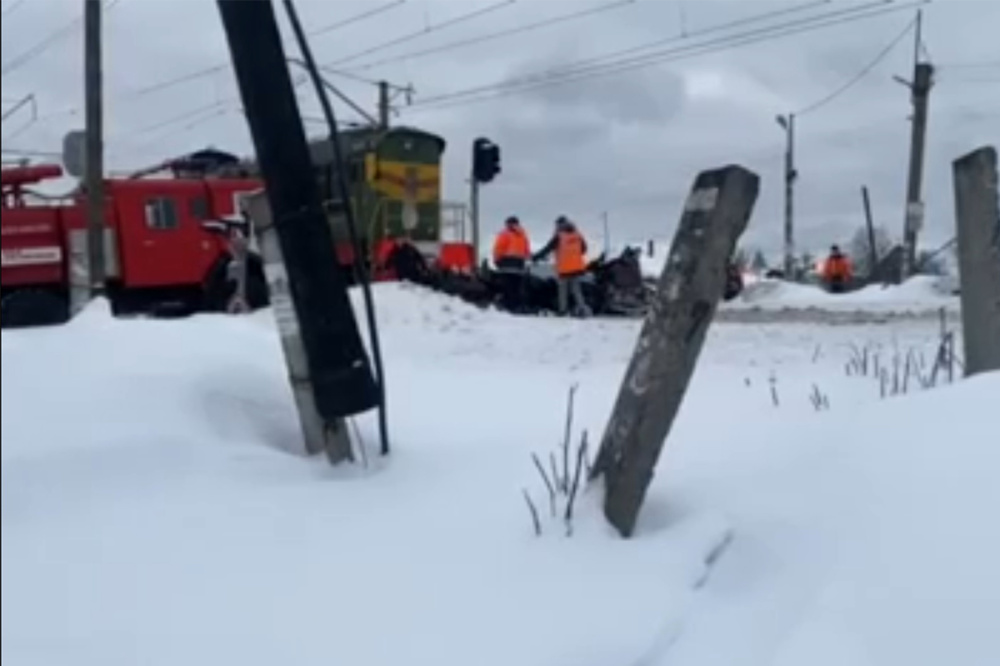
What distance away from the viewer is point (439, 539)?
2.95 meters

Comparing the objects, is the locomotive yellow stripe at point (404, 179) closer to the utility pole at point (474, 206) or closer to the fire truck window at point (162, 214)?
the utility pole at point (474, 206)

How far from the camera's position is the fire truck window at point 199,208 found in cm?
1145

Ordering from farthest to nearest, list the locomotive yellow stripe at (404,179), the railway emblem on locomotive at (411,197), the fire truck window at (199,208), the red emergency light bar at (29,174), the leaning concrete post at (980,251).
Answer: the fire truck window at (199,208) < the railway emblem on locomotive at (411,197) < the locomotive yellow stripe at (404,179) < the leaning concrete post at (980,251) < the red emergency light bar at (29,174)

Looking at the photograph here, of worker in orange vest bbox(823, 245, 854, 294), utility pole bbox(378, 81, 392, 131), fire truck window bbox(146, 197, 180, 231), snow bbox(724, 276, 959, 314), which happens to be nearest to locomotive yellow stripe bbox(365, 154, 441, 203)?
utility pole bbox(378, 81, 392, 131)

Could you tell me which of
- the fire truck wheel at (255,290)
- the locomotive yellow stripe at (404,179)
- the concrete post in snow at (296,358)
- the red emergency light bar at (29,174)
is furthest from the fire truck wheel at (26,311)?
the fire truck wheel at (255,290)

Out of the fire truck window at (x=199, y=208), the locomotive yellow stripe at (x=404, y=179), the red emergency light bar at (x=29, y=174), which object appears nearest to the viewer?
the red emergency light bar at (x=29, y=174)

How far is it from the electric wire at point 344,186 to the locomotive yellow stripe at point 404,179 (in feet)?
3.13

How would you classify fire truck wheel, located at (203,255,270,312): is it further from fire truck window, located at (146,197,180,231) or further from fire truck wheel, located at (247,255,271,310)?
fire truck window, located at (146,197,180,231)

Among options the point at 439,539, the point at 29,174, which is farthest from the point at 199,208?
the point at 29,174

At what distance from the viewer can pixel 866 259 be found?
17.3m

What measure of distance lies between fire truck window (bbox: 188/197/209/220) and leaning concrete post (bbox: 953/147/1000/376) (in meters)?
8.17

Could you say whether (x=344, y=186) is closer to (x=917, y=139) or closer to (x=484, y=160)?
(x=484, y=160)

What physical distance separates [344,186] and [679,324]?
1.31 m

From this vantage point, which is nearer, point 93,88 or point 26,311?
point 26,311
